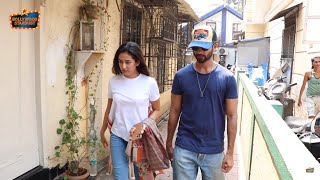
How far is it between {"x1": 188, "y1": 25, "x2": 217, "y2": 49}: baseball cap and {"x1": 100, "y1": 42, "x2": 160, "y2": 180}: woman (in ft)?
2.18

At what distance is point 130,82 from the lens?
3.03m

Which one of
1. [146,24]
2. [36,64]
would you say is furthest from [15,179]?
[146,24]

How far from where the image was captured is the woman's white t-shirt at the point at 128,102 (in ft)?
9.75

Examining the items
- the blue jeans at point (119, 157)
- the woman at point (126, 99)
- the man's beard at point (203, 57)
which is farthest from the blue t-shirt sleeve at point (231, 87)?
the blue jeans at point (119, 157)

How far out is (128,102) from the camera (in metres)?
2.96

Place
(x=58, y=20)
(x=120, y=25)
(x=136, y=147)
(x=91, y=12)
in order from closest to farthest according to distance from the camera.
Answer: (x=136, y=147), (x=58, y=20), (x=91, y=12), (x=120, y=25)

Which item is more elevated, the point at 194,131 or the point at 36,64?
the point at 36,64

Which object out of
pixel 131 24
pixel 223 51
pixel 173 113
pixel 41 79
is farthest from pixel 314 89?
pixel 223 51

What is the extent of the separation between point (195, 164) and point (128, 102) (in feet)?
2.73

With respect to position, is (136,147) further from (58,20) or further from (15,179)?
(58,20)

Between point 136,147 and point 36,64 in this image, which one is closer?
point 136,147

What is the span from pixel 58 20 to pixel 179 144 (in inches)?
85.8

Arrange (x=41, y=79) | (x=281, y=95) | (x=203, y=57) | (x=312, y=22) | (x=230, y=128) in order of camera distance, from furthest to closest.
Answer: (x=281, y=95)
(x=312, y=22)
(x=41, y=79)
(x=230, y=128)
(x=203, y=57)

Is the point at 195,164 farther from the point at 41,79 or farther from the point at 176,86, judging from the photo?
the point at 41,79
